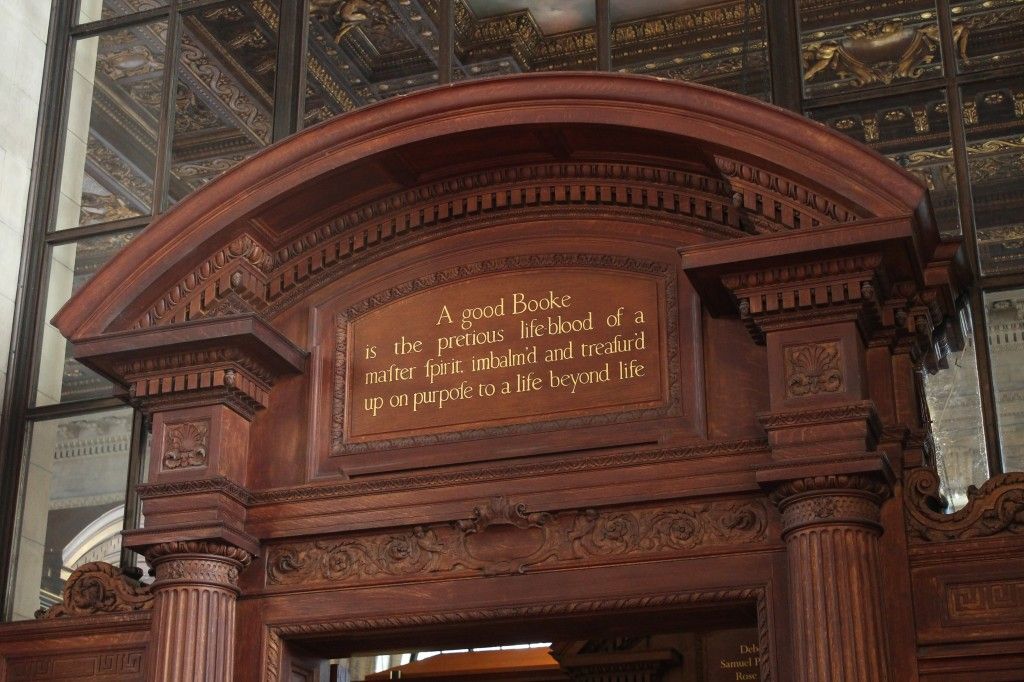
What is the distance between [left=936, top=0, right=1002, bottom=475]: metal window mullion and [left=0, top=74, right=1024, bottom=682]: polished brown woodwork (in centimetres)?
22

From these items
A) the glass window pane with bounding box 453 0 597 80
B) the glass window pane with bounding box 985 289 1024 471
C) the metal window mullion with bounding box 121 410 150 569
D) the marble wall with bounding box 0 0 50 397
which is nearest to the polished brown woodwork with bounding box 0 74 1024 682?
the glass window pane with bounding box 985 289 1024 471

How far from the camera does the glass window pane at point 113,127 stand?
9461 mm

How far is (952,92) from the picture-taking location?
26.3ft

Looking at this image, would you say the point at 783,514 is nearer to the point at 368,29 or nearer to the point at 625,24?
the point at 625,24

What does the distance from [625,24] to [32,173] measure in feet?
11.8

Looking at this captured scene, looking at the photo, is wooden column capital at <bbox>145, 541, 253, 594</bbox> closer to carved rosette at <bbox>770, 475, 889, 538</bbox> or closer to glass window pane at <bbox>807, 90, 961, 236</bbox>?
carved rosette at <bbox>770, 475, 889, 538</bbox>

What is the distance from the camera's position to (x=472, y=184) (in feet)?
26.2

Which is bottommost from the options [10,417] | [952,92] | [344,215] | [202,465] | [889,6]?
[202,465]

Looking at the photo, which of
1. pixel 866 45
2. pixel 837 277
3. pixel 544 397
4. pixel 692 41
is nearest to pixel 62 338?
pixel 544 397

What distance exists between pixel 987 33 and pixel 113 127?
4.99 meters

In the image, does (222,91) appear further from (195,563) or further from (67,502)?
(195,563)

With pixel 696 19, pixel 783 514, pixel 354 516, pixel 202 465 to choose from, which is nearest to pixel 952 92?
pixel 696 19

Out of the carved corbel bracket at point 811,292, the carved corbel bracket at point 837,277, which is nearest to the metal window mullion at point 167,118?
the carved corbel bracket at point 837,277

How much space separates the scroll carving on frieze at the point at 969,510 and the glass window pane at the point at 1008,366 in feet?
1.44
